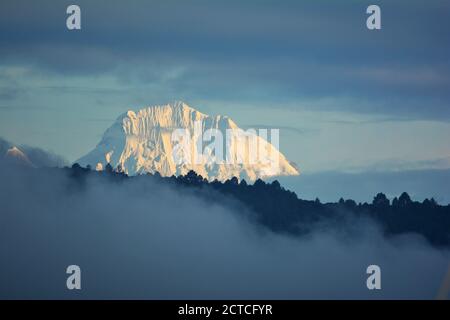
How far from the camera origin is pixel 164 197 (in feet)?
616

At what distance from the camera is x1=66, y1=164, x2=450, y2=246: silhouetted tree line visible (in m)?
169

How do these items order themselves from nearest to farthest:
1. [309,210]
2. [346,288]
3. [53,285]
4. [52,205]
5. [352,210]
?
[346,288] < [53,285] < [52,205] < [352,210] < [309,210]

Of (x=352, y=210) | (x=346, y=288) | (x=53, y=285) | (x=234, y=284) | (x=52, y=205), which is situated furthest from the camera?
(x=352, y=210)

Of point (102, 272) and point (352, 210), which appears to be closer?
point (102, 272)

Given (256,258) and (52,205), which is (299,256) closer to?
(256,258)

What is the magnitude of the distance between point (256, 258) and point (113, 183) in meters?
31.2

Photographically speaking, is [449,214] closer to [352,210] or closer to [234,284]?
[352,210]

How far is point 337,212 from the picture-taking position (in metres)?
185

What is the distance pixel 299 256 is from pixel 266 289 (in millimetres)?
18306

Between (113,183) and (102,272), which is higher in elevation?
(113,183)

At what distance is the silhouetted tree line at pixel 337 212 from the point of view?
169 m

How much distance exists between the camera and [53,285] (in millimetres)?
150500

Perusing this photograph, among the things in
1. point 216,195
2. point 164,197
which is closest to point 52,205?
point 164,197

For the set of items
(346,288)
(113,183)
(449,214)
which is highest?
(113,183)
